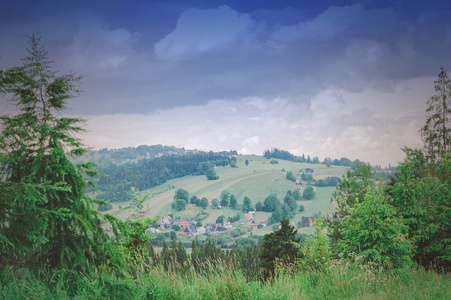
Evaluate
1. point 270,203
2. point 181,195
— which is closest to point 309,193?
point 270,203

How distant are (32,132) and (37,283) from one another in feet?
9.36

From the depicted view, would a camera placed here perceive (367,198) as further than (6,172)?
Yes

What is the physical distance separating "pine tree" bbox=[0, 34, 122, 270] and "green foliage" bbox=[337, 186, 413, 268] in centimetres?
848

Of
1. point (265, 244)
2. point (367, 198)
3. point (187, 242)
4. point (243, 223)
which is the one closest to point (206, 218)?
point (243, 223)

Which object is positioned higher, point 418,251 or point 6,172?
point 6,172

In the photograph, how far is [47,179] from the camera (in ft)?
18.6

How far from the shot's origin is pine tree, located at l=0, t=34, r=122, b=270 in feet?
16.2

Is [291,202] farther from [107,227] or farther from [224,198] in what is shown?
[107,227]

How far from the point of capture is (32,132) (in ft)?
18.6

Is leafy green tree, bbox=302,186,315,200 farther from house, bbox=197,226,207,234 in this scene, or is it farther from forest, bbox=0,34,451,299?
forest, bbox=0,34,451,299

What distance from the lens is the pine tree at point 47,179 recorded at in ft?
16.2

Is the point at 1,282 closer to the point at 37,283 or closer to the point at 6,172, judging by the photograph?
the point at 37,283

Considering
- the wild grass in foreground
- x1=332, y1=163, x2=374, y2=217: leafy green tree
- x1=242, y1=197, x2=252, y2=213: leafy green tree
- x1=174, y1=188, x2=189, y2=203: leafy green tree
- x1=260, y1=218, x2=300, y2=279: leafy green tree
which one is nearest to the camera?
the wild grass in foreground

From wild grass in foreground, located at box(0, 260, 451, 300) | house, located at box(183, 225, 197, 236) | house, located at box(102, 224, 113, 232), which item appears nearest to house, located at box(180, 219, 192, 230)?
house, located at box(183, 225, 197, 236)
